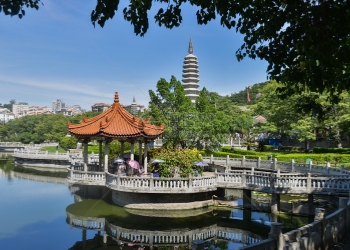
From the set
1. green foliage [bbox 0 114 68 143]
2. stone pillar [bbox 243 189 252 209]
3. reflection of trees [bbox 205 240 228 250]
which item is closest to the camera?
reflection of trees [bbox 205 240 228 250]

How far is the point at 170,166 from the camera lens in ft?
58.2

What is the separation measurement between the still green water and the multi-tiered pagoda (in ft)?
108

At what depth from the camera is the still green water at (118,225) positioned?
41.7ft

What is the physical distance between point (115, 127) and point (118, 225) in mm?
5745

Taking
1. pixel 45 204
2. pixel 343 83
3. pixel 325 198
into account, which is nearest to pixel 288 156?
pixel 325 198

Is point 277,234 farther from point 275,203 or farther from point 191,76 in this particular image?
point 191,76

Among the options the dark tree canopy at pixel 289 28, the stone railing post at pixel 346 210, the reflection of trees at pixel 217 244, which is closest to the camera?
the dark tree canopy at pixel 289 28

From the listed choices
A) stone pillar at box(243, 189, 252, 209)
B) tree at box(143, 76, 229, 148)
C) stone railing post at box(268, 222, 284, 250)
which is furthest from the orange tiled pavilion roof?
stone railing post at box(268, 222, 284, 250)

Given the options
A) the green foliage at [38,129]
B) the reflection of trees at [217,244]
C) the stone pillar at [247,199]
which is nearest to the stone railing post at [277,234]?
the reflection of trees at [217,244]

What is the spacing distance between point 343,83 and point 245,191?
11.0 meters

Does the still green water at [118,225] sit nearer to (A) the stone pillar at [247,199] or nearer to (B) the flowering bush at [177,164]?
(A) the stone pillar at [247,199]

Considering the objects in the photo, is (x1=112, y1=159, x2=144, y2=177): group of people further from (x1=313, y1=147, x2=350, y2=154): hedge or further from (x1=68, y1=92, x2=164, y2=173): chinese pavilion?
(x1=313, y1=147, x2=350, y2=154): hedge

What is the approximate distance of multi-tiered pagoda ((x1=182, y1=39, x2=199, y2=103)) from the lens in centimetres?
5041

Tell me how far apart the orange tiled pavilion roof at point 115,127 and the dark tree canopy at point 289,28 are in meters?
10.7
